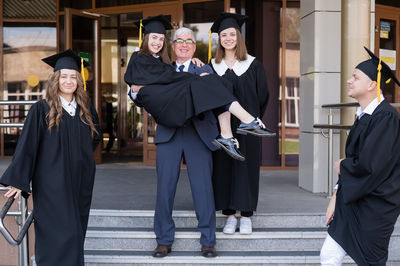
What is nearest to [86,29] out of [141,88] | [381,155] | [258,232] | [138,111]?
[138,111]

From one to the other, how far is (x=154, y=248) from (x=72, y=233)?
42.6 inches

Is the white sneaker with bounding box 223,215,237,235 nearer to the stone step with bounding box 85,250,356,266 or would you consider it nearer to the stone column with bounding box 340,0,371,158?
the stone step with bounding box 85,250,356,266

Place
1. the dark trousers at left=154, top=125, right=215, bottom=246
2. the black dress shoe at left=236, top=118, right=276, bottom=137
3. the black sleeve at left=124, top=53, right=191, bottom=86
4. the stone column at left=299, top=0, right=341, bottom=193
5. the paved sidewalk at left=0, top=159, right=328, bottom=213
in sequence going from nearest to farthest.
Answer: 1. the black dress shoe at left=236, top=118, right=276, bottom=137
2. the black sleeve at left=124, top=53, right=191, bottom=86
3. the dark trousers at left=154, top=125, right=215, bottom=246
4. the paved sidewalk at left=0, top=159, right=328, bottom=213
5. the stone column at left=299, top=0, right=341, bottom=193

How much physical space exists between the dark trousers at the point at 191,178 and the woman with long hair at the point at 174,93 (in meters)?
0.22

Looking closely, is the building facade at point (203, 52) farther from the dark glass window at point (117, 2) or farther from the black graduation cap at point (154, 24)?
the black graduation cap at point (154, 24)

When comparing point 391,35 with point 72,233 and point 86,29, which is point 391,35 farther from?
point 72,233

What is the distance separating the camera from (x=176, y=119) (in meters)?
3.76

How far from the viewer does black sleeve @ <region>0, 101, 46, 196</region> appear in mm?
3199

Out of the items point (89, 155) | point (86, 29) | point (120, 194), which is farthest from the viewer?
point (86, 29)

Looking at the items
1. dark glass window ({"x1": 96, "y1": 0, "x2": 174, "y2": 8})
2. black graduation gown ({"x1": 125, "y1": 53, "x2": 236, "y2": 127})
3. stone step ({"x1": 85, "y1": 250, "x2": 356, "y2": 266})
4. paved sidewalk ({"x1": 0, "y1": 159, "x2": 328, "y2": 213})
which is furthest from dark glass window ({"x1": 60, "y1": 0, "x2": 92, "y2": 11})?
stone step ({"x1": 85, "y1": 250, "x2": 356, "y2": 266})

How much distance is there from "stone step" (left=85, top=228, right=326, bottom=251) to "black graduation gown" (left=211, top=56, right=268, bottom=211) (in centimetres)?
30

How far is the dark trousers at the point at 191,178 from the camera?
12.8 ft

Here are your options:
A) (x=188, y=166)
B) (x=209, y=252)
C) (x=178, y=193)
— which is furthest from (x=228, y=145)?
(x=178, y=193)

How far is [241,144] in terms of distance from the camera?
4270 millimetres
